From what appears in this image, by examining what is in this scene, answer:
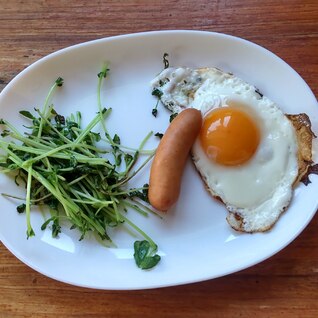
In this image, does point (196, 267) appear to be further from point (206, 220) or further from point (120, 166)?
point (120, 166)

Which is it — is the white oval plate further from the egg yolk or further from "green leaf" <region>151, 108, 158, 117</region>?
the egg yolk

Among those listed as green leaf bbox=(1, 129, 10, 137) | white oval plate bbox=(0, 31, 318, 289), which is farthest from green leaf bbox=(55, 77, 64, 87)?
green leaf bbox=(1, 129, 10, 137)

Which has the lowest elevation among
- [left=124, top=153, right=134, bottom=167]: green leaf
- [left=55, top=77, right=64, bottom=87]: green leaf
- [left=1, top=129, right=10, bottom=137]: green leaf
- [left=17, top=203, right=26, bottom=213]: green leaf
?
[left=17, top=203, right=26, bottom=213]: green leaf

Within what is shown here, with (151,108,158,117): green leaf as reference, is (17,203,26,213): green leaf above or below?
below

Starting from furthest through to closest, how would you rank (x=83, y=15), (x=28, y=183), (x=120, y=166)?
(x=83, y=15) < (x=120, y=166) < (x=28, y=183)

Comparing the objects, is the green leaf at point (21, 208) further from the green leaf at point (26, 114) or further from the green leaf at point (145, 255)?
the green leaf at point (145, 255)

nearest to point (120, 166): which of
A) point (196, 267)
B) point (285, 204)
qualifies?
point (196, 267)
